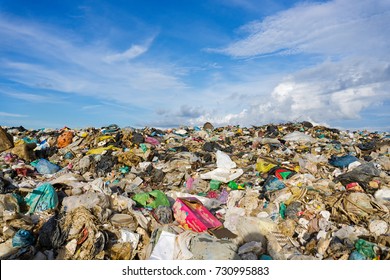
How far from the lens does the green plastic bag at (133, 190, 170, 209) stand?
507cm

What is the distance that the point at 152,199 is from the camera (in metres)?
5.19

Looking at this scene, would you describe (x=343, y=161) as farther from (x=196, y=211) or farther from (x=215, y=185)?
(x=196, y=211)

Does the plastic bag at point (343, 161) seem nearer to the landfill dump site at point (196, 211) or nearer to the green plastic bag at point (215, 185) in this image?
the landfill dump site at point (196, 211)

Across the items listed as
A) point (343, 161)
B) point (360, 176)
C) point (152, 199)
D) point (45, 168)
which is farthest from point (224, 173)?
point (45, 168)

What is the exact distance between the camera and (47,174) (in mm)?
7629

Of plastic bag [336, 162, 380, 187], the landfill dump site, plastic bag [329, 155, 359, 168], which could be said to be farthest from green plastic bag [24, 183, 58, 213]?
plastic bag [329, 155, 359, 168]

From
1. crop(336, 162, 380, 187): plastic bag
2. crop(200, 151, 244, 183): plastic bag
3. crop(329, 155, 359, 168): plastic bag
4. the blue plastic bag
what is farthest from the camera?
the blue plastic bag

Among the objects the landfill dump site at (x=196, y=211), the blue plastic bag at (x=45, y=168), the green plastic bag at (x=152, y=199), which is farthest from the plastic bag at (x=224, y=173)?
the blue plastic bag at (x=45, y=168)

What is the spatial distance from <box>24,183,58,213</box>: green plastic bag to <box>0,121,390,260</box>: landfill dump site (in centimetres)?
1

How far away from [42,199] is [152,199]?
1.71m

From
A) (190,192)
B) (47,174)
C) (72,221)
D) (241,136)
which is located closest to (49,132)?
(47,174)

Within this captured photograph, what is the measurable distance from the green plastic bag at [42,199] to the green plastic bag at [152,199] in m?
1.27

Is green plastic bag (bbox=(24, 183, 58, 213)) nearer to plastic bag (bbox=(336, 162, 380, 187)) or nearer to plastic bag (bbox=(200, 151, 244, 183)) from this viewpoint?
plastic bag (bbox=(200, 151, 244, 183))

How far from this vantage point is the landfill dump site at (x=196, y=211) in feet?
12.7
